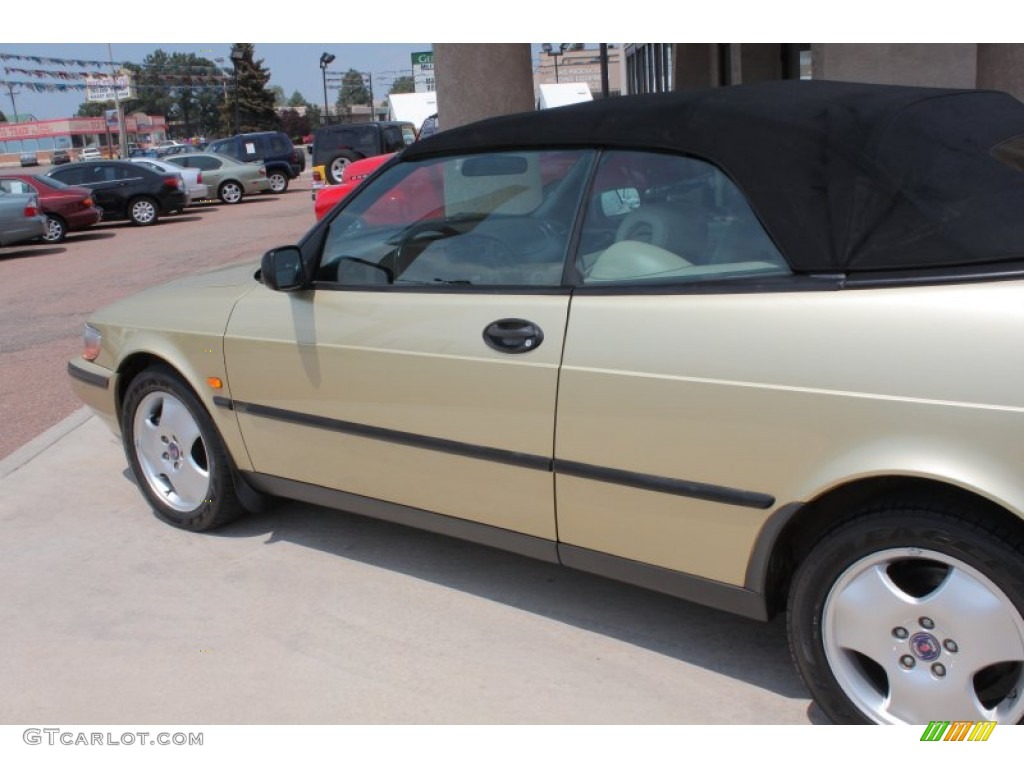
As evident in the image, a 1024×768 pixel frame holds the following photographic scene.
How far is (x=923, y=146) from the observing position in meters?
2.87

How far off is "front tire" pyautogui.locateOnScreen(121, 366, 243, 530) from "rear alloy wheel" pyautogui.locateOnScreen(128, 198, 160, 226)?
19.3 metres

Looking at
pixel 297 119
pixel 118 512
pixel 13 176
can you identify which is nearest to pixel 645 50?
pixel 13 176

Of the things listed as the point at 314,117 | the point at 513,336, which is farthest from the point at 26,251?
the point at 314,117

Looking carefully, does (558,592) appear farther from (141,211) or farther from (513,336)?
(141,211)

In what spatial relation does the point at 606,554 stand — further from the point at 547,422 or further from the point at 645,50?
the point at 645,50

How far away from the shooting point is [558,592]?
12.4 feet

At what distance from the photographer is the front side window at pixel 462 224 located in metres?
3.31

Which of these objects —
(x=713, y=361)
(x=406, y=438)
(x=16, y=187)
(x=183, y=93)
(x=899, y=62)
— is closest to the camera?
(x=713, y=361)

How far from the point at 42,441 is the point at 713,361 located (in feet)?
14.9

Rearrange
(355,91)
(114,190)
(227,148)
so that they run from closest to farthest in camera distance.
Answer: (114,190), (227,148), (355,91)

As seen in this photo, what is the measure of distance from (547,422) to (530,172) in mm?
888

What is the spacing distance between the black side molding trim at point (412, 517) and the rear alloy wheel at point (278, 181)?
2715cm

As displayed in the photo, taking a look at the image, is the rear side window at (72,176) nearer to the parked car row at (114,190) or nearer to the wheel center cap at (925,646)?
the parked car row at (114,190)

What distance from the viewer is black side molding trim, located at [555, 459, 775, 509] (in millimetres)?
2766
